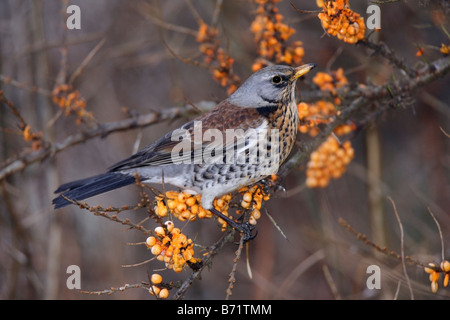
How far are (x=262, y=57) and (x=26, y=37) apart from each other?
2.81 meters

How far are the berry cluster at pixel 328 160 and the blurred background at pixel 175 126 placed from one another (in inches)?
37.1

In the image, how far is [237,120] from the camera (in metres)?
3.21

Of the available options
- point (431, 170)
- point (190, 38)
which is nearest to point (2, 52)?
point (190, 38)

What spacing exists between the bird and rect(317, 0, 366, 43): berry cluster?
1.39ft

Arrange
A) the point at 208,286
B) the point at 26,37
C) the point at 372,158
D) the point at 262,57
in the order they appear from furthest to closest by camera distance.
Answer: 1. the point at 208,286
2. the point at 26,37
3. the point at 372,158
4. the point at 262,57

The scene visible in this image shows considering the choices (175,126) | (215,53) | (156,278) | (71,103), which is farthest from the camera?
(175,126)

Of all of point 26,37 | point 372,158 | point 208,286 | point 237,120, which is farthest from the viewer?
point 208,286

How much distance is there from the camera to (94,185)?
3217 mm

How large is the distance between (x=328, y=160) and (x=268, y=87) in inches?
27.4

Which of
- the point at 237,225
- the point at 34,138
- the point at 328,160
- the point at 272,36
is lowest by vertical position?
the point at 237,225

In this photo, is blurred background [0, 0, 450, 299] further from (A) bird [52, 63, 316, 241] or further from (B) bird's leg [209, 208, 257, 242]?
(B) bird's leg [209, 208, 257, 242]

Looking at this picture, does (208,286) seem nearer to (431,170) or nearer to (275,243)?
(275,243)

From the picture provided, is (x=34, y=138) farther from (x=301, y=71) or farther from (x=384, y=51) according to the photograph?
(x=384, y=51)

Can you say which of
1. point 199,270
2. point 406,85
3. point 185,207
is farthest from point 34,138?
point 406,85
